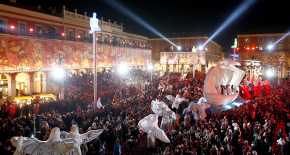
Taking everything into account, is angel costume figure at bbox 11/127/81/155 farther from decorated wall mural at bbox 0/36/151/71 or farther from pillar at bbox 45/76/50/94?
pillar at bbox 45/76/50/94

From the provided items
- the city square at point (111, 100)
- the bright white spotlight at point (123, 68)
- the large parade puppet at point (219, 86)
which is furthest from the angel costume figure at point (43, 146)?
the bright white spotlight at point (123, 68)

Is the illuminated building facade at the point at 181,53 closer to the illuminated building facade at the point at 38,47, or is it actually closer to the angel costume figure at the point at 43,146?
the illuminated building facade at the point at 38,47

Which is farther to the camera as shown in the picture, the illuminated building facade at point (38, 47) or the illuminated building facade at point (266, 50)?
the illuminated building facade at point (266, 50)

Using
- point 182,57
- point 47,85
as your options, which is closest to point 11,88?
point 47,85

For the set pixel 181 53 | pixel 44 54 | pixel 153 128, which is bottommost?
pixel 153 128

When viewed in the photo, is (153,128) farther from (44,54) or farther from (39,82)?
(39,82)

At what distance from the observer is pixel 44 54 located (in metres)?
Answer: 22.7

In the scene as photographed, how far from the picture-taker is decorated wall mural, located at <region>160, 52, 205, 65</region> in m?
52.9

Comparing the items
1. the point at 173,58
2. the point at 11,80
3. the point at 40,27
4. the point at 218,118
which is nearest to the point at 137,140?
the point at 218,118

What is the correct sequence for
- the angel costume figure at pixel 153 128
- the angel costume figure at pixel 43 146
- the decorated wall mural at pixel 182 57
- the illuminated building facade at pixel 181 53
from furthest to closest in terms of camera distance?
the illuminated building facade at pixel 181 53, the decorated wall mural at pixel 182 57, the angel costume figure at pixel 153 128, the angel costume figure at pixel 43 146

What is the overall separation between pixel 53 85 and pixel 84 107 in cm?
1019

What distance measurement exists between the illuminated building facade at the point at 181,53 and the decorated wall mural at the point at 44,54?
24.5 metres

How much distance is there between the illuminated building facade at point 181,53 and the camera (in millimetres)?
53725

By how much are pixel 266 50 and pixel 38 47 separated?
47118mm
